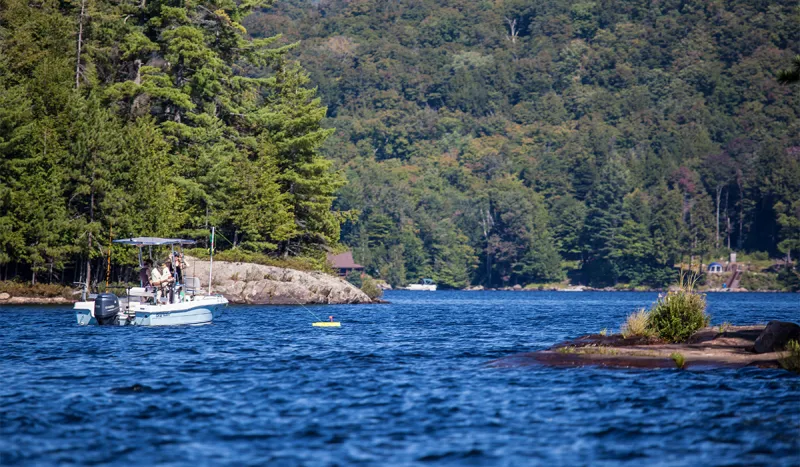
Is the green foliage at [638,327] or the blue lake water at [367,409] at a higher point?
the green foliage at [638,327]

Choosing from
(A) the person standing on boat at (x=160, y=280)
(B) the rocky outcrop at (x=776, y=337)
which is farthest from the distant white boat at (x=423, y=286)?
(B) the rocky outcrop at (x=776, y=337)

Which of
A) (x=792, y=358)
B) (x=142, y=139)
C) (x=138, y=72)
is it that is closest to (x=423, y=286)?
(x=138, y=72)

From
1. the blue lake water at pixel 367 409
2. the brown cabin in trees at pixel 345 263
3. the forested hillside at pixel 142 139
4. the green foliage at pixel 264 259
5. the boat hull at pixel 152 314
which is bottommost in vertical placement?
the blue lake water at pixel 367 409

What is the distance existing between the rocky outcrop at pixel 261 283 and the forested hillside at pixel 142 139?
380cm

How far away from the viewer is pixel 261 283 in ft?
243

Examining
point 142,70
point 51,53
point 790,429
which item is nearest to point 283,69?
point 142,70

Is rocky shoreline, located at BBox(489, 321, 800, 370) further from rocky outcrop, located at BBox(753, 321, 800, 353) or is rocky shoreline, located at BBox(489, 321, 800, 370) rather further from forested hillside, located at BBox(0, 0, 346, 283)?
forested hillside, located at BBox(0, 0, 346, 283)

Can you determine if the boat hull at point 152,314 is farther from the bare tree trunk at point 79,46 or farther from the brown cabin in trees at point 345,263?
the brown cabin in trees at point 345,263

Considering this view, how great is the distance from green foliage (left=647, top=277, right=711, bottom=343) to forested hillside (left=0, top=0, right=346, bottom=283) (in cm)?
4167

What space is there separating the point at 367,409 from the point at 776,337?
1373 cm

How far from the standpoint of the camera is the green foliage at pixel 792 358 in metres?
27.1

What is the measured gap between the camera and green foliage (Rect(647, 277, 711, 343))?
3431 cm

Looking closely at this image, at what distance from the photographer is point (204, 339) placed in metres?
40.5

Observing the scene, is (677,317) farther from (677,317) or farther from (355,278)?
(355,278)
